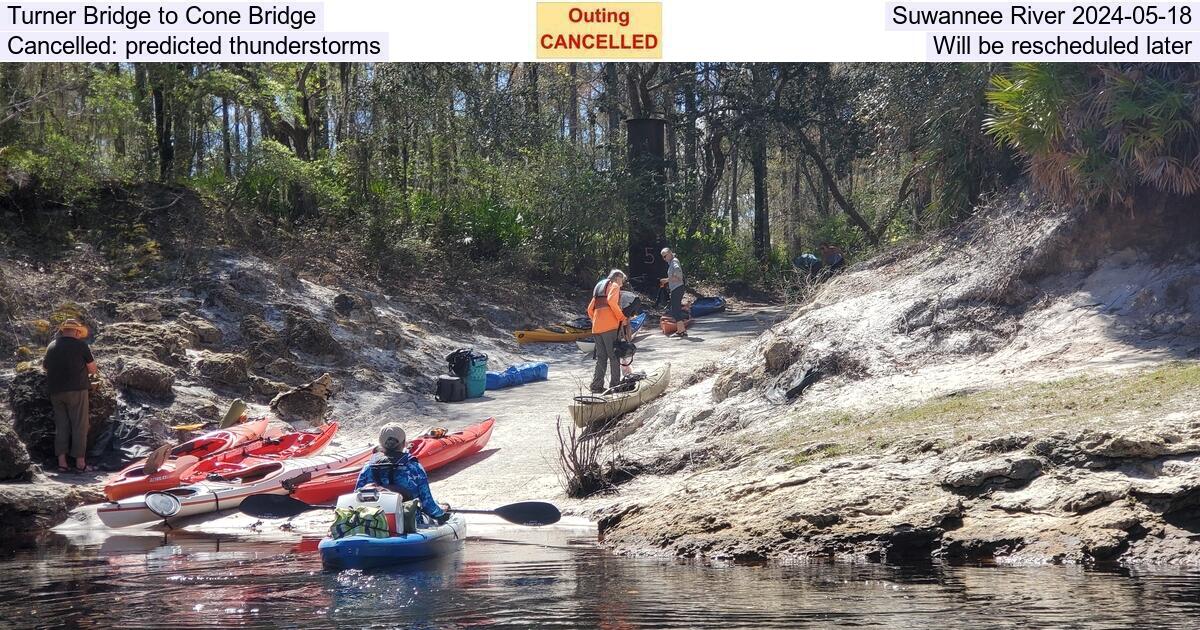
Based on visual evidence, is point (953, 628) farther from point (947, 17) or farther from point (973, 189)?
point (973, 189)

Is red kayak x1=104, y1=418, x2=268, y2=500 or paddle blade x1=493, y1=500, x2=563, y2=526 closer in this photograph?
paddle blade x1=493, y1=500, x2=563, y2=526

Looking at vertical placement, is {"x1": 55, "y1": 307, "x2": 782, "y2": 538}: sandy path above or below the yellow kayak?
below

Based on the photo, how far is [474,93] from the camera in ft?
93.0

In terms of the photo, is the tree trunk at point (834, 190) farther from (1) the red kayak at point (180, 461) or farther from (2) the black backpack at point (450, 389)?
(1) the red kayak at point (180, 461)

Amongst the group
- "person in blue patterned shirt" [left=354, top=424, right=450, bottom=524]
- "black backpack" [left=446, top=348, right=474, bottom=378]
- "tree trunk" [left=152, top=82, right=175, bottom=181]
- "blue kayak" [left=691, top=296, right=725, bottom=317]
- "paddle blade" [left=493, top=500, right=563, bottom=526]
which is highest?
"tree trunk" [left=152, top=82, right=175, bottom=181]

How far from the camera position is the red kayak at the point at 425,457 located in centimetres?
1331

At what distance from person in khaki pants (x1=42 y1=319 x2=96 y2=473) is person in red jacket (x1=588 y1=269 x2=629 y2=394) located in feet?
19.7

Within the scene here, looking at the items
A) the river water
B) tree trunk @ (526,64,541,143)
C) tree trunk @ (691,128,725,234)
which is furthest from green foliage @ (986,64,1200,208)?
tree trunk @ (691,128,725,234)

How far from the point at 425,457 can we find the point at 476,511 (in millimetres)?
2551

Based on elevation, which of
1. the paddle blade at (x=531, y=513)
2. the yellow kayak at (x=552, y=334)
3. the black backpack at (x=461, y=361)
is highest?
the yellow kayak at (x=552, y=334)

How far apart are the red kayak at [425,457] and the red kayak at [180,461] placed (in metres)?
1.38

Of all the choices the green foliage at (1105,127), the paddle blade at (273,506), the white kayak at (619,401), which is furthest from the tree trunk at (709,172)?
the paddle blade at (273,506)

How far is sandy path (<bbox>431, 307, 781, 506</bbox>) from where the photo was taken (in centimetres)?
1363

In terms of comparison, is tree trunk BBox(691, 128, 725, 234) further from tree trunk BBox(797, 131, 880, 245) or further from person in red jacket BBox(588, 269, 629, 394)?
person in red jacket BBox(588, 269, 629, 394)
